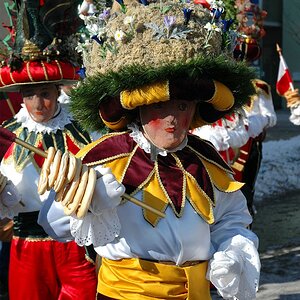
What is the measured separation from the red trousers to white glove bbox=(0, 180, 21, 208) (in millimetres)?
813

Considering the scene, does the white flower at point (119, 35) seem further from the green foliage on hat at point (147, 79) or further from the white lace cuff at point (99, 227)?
the white lace cuff at point (99, 227)

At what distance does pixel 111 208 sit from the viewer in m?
2.75

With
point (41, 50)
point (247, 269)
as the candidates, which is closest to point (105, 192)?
point (247, 269)

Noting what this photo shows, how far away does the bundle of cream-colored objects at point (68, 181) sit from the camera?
251 centimetres

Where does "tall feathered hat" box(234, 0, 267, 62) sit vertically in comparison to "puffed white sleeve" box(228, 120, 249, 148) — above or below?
above

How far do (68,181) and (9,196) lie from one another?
888mm

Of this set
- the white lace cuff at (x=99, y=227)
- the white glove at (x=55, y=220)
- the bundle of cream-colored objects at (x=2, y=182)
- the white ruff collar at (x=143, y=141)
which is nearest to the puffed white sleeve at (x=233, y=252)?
the white ruff collar at (x=143, y=141)

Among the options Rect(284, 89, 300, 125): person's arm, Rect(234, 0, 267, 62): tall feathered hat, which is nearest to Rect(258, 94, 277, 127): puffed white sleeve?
Rect(284, 89, 300, 125): person's arm

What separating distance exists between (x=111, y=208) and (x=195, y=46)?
74 centimetres

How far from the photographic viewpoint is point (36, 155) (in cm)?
423

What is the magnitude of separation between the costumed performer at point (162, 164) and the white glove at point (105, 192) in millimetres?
55

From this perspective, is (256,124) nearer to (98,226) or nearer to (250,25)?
(250,25)

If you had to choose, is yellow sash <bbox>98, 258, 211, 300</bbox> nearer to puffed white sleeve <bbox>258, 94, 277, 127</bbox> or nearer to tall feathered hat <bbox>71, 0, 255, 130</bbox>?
tall feathered hat <bbox>71, 0, 255, 130</bbox>

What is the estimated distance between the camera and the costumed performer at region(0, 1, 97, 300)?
163 inches
